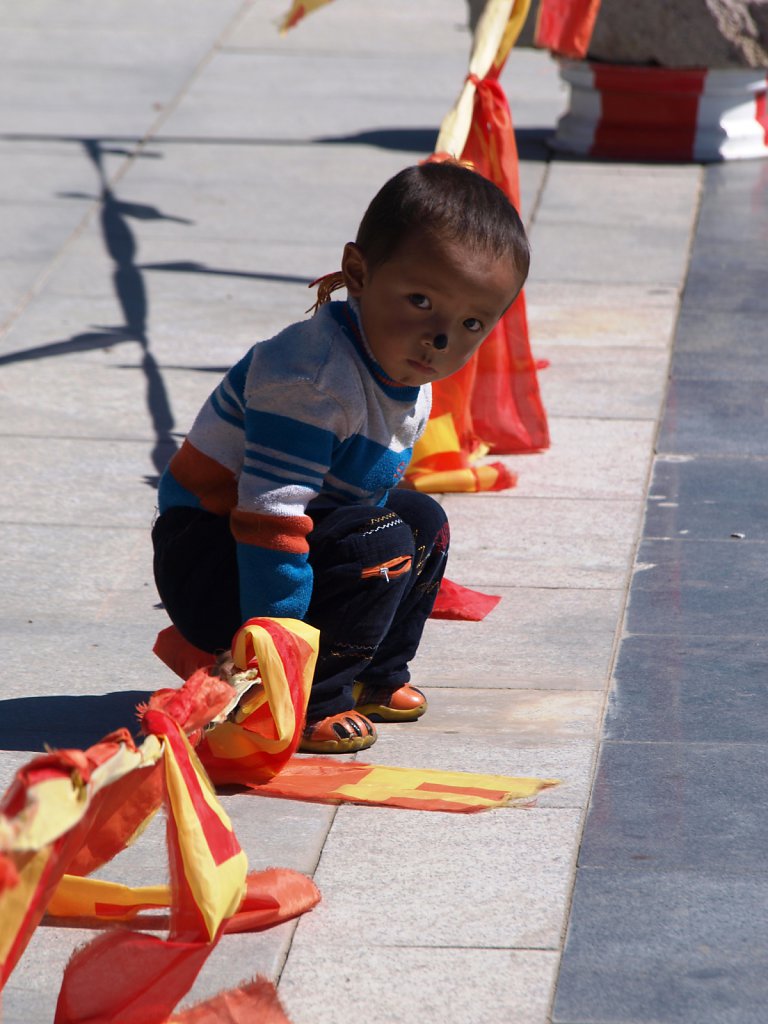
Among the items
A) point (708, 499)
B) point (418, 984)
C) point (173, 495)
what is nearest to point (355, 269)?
point (173, 495)

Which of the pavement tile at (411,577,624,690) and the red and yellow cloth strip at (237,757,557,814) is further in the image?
the pavement tile at (411,577,624,690)

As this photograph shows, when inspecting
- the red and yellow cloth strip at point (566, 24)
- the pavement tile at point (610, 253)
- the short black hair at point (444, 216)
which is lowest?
the pavement tile at point (610, 253)

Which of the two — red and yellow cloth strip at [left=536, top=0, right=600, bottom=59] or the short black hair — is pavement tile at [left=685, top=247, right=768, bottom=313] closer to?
red and yellow cloth strip at [left=536, top=0, right=600, bottom=59]

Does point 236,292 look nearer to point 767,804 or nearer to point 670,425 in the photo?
point 670,425

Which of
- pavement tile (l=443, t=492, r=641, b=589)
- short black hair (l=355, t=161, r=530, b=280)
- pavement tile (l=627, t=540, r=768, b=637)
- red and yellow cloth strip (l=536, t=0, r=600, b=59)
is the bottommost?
pavement tile (l=443, t=492, r=641, b=589)

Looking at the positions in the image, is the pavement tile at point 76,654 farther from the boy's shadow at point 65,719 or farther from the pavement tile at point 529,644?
the pavement tile at point 529,644

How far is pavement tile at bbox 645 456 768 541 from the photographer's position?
15.8ft

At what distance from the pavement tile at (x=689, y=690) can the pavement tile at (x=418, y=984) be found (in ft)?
3.10

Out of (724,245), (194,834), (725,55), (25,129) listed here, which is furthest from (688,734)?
(25,129)

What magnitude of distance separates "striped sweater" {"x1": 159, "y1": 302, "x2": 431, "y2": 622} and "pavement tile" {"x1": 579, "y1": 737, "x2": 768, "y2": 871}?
2.32ft

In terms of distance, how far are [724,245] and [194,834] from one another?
18.8 feet

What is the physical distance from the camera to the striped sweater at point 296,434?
10.9ft

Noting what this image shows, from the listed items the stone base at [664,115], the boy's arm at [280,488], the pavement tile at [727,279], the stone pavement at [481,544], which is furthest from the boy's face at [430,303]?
the stone base at [664,115]

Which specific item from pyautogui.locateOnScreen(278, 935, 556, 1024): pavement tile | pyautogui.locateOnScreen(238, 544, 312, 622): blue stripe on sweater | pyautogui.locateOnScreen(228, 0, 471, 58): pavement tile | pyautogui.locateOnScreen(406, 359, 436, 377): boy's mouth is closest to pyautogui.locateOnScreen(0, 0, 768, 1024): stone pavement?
pyautogui.locateOnScreen(278, 935, 556, 1024): pavement tile
